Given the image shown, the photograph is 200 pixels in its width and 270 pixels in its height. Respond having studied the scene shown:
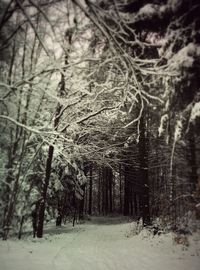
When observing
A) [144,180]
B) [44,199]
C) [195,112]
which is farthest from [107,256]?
[144,180]

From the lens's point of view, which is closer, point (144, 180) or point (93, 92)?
point (93, 92)

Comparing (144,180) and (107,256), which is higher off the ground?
(144,180)

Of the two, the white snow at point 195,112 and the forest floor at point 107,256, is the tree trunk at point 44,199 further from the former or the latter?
the white snow at point 195,112

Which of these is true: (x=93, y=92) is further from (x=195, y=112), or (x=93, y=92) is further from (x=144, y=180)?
(x=144, y=180)

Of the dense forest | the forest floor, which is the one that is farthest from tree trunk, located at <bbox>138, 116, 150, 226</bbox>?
the forest floor

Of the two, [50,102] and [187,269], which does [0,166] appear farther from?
[187,269]

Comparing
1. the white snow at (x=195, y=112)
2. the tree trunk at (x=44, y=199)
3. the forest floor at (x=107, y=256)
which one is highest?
the white snow at (x=195, y=112)

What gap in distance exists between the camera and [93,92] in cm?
1044

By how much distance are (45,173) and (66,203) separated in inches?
250

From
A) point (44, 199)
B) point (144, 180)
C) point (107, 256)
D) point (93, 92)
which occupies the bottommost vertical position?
point (107, 256)

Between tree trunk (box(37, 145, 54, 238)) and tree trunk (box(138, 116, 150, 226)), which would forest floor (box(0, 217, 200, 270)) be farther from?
tree trunk (box(138, 116, 150, 226))

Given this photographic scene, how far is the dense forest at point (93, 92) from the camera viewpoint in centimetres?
539

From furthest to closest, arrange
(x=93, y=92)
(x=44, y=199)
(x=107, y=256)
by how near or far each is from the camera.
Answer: (x=44, y=199)
(x=93, y=92)
(x=107, y=256)

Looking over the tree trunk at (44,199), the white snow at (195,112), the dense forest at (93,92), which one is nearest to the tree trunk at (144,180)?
the dense forest at (93,92)
